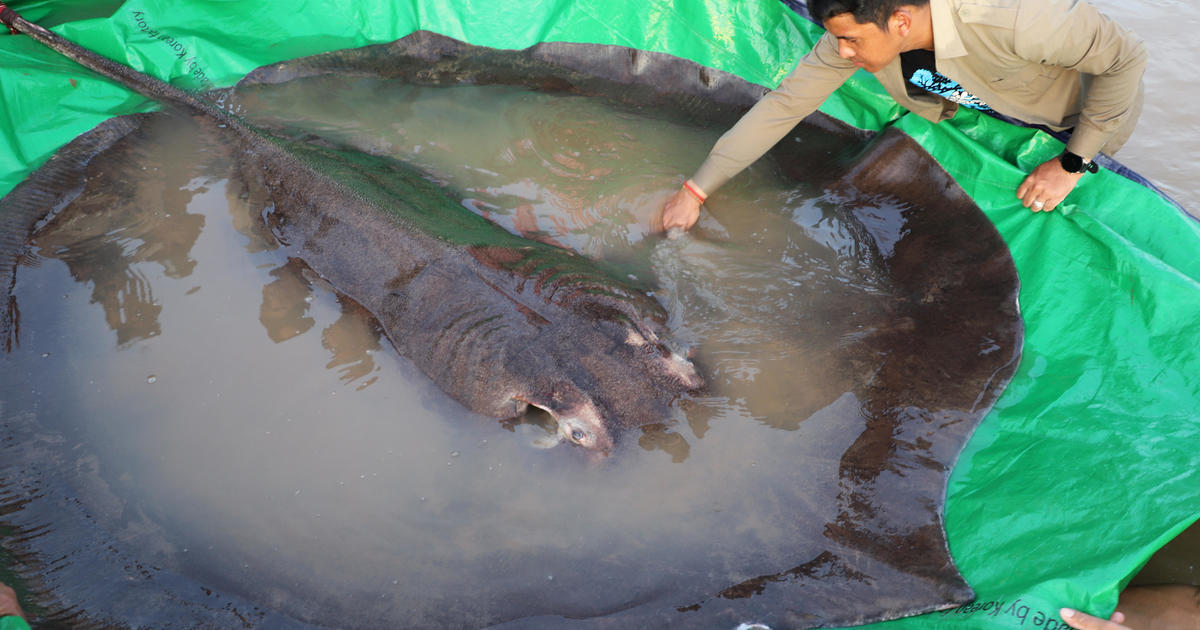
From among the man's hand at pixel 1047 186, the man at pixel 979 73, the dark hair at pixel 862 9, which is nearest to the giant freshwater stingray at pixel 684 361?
the man's hand at pixel 1047 186

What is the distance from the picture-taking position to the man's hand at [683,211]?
4227 mm

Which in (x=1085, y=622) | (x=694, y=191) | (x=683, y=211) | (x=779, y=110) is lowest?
(x=1085, y=622)

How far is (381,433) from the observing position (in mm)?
3367

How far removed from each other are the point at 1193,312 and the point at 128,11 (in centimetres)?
676

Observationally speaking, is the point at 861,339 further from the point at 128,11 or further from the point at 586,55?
the point at 128,11

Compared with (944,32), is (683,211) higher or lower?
lower

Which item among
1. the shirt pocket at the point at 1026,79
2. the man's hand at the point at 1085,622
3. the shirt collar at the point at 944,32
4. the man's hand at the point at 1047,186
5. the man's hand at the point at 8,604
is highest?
the shirt collar at the point at 944,32

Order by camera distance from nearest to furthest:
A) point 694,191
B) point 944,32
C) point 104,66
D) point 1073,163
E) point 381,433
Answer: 1. point 381,433
2. point 944,32
3. point 1073,163
4. point 694,191
5. point 104,66

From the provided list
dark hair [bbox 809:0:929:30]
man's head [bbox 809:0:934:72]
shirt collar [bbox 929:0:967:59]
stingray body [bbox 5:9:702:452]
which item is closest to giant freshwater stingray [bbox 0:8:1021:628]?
stingray body [bbox 5:9:702:452]

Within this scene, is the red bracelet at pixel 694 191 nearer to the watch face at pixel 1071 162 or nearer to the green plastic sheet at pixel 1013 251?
the green plastic sheet at pixel 1013 251

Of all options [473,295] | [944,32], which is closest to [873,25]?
[944,32]

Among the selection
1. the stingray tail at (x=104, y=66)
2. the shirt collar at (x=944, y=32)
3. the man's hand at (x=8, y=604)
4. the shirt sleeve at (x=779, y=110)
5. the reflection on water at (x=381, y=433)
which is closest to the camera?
the man's hand at (x=8, y=604)

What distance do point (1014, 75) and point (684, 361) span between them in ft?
8.25

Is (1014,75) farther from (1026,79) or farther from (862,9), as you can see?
(862,9)
